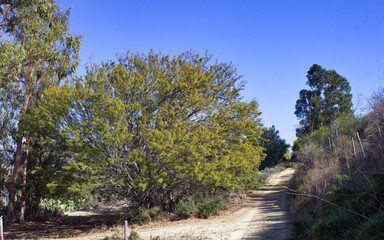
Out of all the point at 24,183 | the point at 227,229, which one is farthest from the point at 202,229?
the point at 24,183

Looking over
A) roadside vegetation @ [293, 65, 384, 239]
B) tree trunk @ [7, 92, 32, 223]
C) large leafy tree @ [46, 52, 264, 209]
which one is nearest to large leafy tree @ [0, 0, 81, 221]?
tree trunk @ [7, 92, 32, 223]

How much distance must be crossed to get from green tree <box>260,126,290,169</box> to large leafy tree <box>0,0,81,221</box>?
36.2 m

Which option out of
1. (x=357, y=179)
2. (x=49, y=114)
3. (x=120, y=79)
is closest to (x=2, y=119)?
(x=49, y=114)

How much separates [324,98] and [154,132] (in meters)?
30.0

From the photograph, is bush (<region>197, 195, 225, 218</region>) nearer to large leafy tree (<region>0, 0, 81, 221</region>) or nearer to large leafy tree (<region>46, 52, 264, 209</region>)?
large leafy tree (<region>46, 52, 264, 209</region>)

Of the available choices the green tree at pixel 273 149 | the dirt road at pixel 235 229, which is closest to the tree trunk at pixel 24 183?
the dirt road at pixel 235 229

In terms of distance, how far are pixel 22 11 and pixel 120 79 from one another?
6.48 m

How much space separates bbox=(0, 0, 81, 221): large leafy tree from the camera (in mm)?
15188

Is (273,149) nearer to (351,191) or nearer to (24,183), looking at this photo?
(24,183)

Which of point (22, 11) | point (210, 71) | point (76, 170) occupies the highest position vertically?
→ point (22, 11)

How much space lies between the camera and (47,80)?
17906 mm

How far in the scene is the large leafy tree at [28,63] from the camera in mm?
15188

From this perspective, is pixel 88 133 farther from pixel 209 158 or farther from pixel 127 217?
pixel 209 158

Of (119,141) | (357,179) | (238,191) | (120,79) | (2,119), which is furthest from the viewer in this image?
(238,191)
